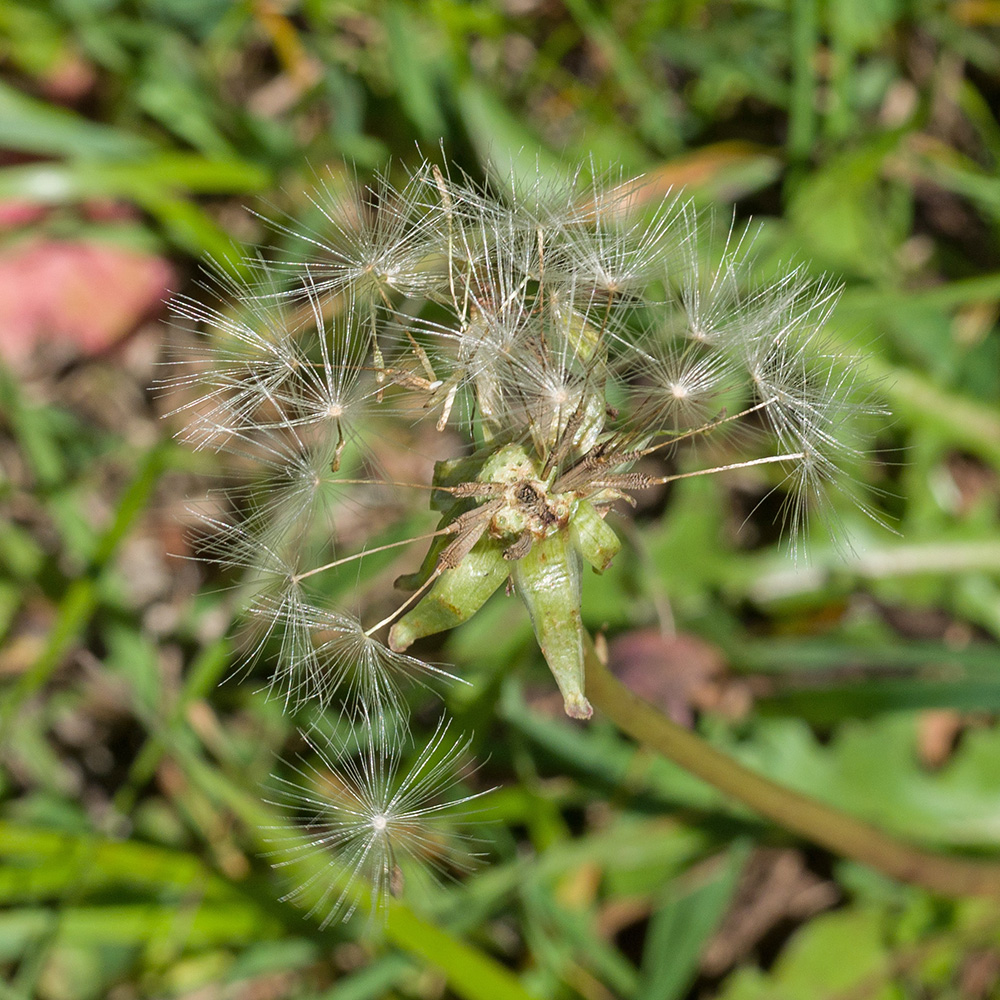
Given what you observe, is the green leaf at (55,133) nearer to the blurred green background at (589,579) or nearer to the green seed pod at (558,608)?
the blurred green background at (589,579)

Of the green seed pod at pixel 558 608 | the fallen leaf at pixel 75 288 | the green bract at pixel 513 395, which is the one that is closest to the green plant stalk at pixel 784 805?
the green seed pod at pixel 558 608

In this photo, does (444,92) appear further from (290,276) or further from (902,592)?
(902,592)

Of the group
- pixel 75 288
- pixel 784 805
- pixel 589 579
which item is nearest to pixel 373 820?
pixel 784 805

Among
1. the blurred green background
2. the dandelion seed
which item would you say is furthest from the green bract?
the blurred green background

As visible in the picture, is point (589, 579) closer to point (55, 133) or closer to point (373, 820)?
point (373, 820)

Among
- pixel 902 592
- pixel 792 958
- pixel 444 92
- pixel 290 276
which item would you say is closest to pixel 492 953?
pixel 792 958

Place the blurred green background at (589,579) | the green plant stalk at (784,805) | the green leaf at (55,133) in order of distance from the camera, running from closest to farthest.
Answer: the green plant stalk at (784,805) → the blurred green background at (589,579) → the green leaf at (55,133)

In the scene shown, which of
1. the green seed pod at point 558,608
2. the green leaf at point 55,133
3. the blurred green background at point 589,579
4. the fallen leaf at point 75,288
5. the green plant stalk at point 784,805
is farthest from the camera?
the fallen leaf at point 75,288
